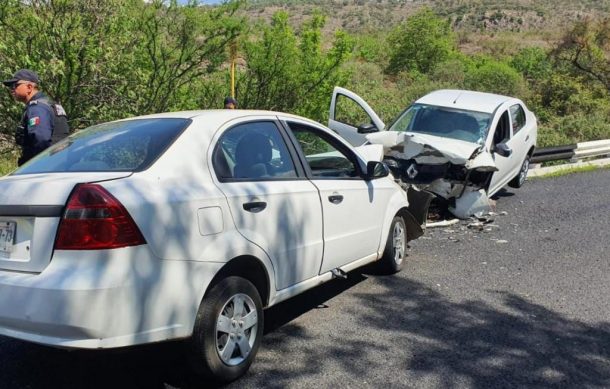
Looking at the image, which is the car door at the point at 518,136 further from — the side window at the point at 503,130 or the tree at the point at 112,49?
the tree at the point at 112,49

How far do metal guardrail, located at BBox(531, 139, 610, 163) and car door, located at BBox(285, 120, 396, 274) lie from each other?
9.56 m

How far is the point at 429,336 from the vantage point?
452 centimetres

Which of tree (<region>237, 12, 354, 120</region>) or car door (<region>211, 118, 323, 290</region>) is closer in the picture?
car door (<region>211, 118, 323, 290</region>)

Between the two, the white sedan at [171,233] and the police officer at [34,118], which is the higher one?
the police officer at [34,118]

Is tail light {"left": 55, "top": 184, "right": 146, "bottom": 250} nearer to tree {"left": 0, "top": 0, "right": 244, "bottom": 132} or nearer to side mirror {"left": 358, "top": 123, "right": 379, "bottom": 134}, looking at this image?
tree {"left": 0, "top": 0, "right": 244, "bottom": 132}

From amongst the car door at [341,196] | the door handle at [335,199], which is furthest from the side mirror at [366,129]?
the door handle at [335,199]

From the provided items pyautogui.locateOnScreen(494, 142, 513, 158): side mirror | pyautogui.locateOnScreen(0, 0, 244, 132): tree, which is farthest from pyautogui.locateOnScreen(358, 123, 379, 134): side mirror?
pyautogui.locateOnScreen(0, 0, 244, 132): tree

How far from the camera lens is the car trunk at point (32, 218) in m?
3.12

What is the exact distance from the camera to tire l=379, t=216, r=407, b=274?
590 centimetres

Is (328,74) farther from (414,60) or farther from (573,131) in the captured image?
(414,60)

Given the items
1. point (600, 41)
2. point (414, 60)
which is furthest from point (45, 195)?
point (414, 60)

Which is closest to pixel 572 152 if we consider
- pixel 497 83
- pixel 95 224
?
pixel 95 224

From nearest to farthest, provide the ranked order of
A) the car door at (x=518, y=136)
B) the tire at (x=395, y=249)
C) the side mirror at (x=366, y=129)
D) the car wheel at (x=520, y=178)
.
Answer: the tire at (x=395, y=249) → the side mirror at (x=366, y=129) → the car door at (x=518, y=136) → the car wheel at (x=520, y=178)

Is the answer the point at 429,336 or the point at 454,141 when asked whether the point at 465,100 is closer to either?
the point at 454,141
